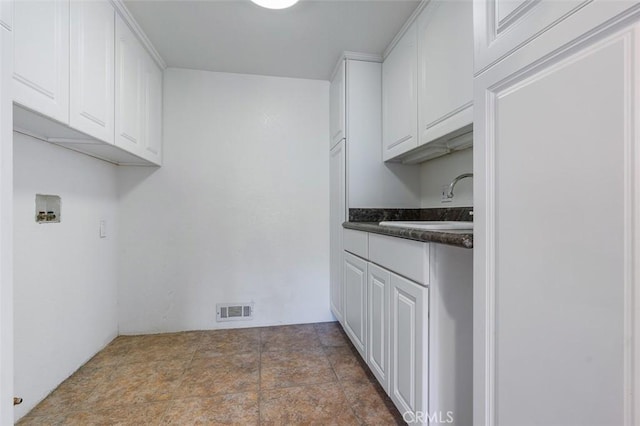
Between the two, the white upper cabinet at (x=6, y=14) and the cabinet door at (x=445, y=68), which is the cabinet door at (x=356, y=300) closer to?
the cabinet door at (x=445, y=68)

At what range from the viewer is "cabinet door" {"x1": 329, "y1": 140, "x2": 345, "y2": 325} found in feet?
7.32

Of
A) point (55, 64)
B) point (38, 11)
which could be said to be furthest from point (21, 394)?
point (38, 11)

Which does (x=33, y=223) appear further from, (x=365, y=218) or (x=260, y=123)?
(x=365, y=218)

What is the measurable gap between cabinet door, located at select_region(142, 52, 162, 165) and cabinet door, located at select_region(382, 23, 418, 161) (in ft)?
5.67

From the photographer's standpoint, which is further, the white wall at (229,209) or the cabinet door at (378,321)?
the white wall at (229,209)

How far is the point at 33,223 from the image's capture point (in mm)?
1453

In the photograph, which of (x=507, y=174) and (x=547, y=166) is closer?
(x=547, y=166)

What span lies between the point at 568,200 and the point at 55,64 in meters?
1.75

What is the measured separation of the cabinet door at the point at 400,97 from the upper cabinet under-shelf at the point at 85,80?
5.62 feet

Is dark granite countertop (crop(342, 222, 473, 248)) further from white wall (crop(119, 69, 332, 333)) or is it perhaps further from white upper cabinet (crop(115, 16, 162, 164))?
white upper cabinet (crop(115, 16, 162, 164))

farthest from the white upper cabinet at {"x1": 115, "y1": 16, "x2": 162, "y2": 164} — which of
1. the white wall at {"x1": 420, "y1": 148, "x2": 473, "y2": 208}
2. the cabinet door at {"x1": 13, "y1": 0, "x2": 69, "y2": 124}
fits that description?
the white wall at {"x1": 420, "y1": 148, "x2": 473, "y2": 208}

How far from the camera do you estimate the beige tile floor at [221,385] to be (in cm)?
141

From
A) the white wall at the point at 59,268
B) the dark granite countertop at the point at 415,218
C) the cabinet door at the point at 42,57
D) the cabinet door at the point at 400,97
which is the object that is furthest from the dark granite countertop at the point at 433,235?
the white wall at the point at 59,268

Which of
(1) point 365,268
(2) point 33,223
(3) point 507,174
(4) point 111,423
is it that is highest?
(3) point 507,174
